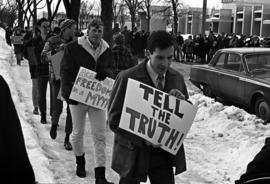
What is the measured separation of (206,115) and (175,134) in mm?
5567

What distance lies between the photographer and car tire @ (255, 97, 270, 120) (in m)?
8.30

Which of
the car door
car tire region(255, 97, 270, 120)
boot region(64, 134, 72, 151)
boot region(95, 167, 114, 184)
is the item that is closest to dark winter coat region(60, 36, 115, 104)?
boot region(95, 167, 114, 184)

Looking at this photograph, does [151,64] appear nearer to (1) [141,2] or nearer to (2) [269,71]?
(2) [269,71]

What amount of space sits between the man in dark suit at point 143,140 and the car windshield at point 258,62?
20.0ft

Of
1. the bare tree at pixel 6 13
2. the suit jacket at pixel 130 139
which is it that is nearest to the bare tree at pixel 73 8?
the suit jacket at pixel 130 139

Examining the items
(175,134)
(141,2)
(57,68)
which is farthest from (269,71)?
(141,2)

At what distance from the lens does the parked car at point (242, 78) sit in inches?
336

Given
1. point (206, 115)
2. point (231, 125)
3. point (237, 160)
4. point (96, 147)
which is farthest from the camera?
point (206, 115)

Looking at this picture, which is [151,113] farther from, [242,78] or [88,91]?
[242,78]

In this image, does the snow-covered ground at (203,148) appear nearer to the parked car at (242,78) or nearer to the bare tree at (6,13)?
the parked car at (242,78)

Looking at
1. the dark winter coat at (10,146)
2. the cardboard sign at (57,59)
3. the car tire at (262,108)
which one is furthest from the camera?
the car tire at (262,108)

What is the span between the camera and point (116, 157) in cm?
336

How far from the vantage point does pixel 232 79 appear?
9523 mm

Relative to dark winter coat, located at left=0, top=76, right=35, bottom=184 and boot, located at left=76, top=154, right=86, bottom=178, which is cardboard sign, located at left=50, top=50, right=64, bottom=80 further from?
dark winter coat, located at left=0, top=76, right=35, bottom=184
